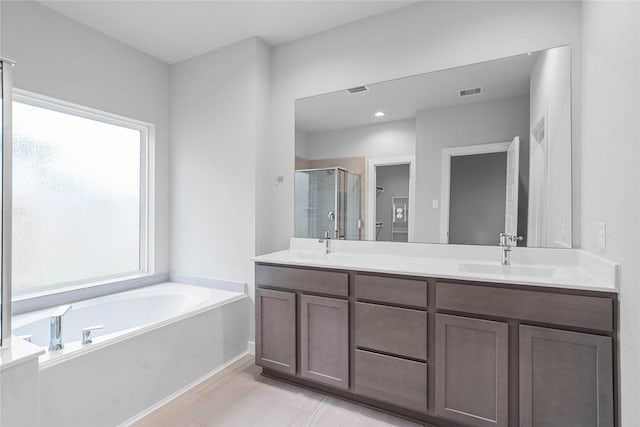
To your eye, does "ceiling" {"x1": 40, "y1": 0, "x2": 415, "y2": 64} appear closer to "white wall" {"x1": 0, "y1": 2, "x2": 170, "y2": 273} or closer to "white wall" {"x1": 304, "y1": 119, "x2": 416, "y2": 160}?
"white wall" {"x1": 0, "y1": 2, "x2": 170, "y2": 273}

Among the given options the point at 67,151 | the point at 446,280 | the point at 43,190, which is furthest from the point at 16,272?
the point at 446,280

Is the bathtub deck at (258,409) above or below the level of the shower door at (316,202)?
below

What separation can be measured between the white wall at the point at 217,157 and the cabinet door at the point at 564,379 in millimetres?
2044

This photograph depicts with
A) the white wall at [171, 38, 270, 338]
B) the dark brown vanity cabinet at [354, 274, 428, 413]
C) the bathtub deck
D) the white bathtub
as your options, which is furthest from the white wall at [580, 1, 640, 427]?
the white bathtub

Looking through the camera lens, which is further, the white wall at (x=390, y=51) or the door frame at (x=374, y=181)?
the door frame at (x=374, y=181)

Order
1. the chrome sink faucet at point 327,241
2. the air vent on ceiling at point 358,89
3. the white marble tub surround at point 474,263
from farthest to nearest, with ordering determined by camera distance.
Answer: the chrome sink faucet at point 327,241 → the air vent on ceiling at point 358,89 → the white marble tub surround at point 474,263

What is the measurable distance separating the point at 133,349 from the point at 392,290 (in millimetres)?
1563

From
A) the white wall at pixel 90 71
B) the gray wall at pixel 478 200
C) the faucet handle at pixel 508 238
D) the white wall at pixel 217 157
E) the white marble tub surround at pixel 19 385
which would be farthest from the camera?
the white wall at pixel 217 157

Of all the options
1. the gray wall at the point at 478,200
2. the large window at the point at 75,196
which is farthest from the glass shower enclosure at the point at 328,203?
the large window at the point at 75,196

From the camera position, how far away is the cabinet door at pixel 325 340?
1922mm

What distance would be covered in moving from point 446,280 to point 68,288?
282 centimetres

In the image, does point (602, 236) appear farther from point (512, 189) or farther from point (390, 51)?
point (390, 51)

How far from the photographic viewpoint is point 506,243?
1.90m

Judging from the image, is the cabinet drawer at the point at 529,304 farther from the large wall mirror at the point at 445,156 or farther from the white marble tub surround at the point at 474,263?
the large wall mirror at the point at 445,156
